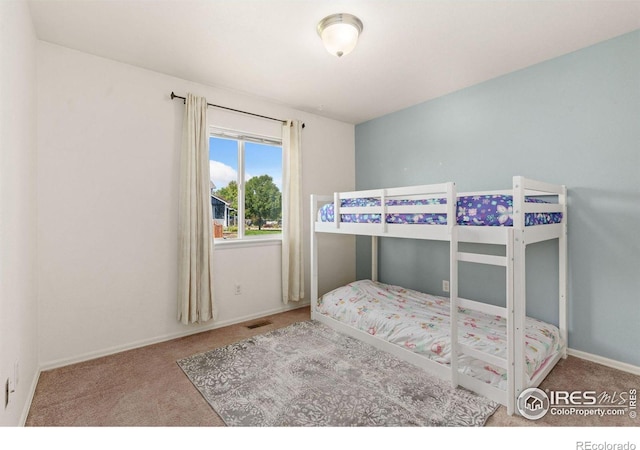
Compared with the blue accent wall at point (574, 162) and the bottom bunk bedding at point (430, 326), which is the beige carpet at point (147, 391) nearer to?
the bottom bunk bedding at point (430, 326)

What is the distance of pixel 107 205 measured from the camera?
249cm

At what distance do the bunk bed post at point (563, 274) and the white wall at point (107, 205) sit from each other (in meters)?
2.95

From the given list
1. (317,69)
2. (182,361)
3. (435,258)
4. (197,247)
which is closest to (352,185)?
(435,258)

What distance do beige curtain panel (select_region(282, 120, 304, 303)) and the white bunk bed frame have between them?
0.87 m

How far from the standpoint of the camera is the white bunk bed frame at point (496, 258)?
1749 millimetres

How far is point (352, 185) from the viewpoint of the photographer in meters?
4.26

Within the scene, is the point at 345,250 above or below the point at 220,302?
above

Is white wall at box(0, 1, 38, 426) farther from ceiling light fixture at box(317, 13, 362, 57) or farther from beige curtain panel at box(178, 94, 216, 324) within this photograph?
ceiling light fixture at box(317, 13, 362, 57)

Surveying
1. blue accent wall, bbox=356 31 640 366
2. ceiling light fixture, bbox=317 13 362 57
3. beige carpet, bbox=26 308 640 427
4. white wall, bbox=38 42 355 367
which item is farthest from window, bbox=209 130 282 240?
blue accent wall, bbox=356 31 640 366

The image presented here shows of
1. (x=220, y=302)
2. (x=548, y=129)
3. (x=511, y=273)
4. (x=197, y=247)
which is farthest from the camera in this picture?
(x=220, y=302)

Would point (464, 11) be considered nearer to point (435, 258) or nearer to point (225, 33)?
point (225, 33)

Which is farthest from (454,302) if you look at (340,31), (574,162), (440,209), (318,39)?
(318,39)

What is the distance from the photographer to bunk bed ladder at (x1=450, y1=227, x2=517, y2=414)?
5.68ft
